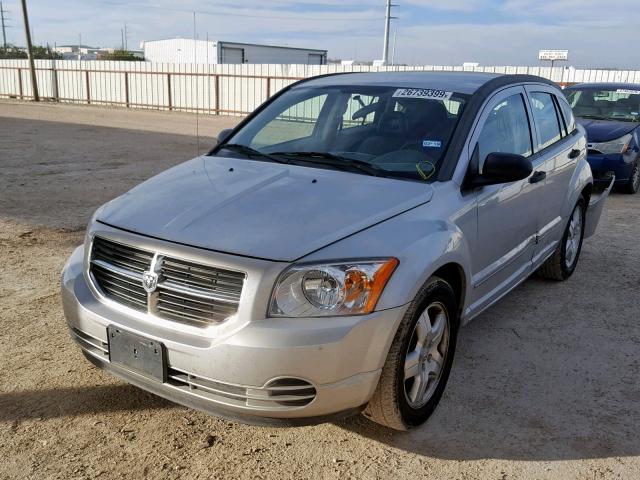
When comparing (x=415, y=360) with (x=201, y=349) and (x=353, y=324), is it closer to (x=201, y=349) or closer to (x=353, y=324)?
(x=353, y=324)

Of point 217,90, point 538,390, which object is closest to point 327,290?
point 538,390

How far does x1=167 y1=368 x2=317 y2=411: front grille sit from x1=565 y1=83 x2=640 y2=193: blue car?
7.12 m

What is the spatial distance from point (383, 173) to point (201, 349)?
4.90 ft

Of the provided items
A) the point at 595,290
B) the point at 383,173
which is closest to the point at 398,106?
the point at 383,173

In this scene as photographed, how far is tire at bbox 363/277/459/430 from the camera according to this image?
280cm

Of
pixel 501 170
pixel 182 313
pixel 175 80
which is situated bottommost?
pixel 175 80

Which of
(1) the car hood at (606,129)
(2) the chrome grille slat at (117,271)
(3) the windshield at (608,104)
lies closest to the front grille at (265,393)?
(2) the chrome grille slat at (117,271)

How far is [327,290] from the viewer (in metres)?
2.61

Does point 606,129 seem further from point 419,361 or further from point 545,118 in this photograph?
Answer: point 419,361

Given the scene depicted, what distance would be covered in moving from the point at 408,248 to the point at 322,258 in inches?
17.3

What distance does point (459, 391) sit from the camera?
3547mm

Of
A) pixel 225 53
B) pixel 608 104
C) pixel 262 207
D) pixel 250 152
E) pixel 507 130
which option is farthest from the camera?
pixel 225 53

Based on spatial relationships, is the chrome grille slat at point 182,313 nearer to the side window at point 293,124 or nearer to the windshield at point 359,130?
the windshield at point 359,130

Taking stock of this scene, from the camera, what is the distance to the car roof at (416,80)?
3.98 meters
